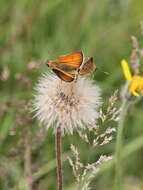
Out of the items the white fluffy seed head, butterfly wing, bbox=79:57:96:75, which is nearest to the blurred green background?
the white fluffy seed head

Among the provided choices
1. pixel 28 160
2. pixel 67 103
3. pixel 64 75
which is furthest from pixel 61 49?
pixel 64 75

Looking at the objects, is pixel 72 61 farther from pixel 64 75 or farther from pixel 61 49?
pixel 61 49

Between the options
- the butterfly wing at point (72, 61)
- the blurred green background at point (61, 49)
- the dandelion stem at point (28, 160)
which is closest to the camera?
the butterfly wing at point (72, 61)

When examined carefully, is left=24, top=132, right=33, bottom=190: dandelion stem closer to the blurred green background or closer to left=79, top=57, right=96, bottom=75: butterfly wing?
the blurred green background

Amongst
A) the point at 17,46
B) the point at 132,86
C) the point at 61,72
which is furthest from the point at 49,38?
the point at 61,72

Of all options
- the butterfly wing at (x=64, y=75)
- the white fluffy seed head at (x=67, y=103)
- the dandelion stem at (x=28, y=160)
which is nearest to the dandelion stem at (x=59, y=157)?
the white fluffy seed head at (x=67, y=103)

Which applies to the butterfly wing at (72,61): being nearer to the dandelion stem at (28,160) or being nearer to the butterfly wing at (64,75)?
the butterfly wing at (64,75)
